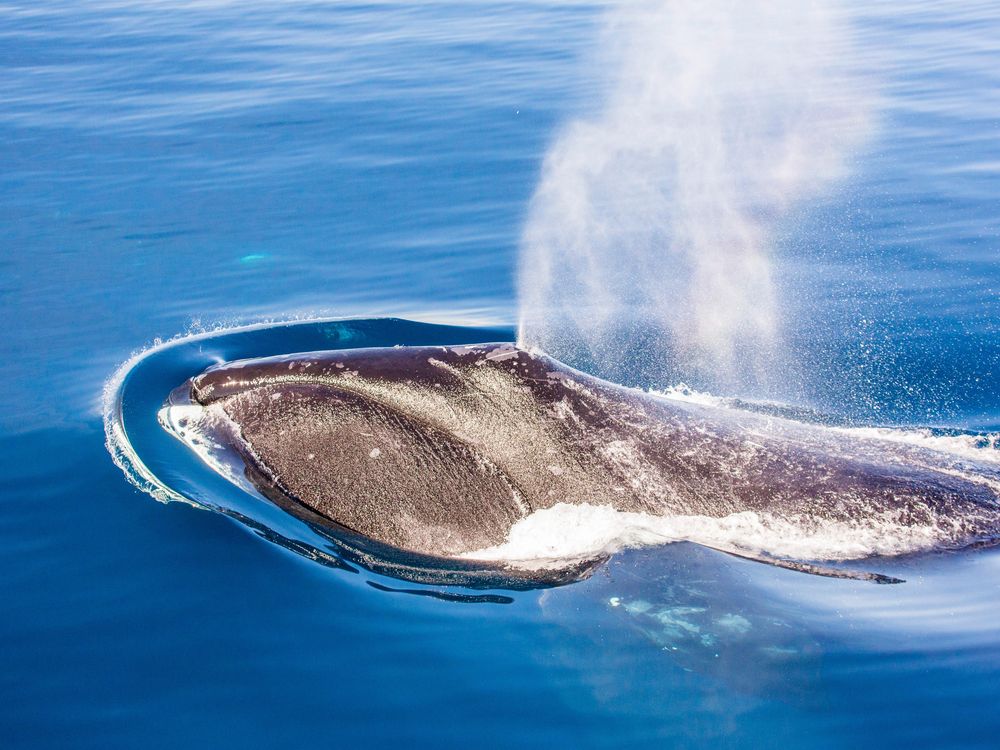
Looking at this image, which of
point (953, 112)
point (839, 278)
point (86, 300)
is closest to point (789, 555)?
point (839, 278)

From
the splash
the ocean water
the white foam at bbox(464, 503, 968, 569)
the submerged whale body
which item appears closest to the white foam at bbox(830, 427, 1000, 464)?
the ocean water

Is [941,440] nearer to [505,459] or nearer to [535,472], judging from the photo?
[535,472]

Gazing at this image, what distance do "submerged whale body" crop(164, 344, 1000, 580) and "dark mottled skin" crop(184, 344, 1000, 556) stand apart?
0.01 meters

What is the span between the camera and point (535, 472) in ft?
24.3

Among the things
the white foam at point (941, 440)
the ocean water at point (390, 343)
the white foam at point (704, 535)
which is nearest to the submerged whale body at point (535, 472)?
the white foam at point (704, 535)

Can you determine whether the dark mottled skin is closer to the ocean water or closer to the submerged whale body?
the submerged whale body

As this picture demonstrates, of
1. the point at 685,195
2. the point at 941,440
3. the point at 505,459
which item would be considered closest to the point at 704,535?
the point at 505,459

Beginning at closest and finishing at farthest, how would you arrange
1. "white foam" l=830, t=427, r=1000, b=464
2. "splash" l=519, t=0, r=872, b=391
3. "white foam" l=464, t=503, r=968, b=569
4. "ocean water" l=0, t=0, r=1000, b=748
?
1. "ocean water" l=0, t=0, r=1000, b=748
2. "white foam" l=464, t=503, r=968, b=569
3. "white foam" l=830, t=427, r=1000, b=464
4. "splash" l=519, t=0, r=872, b=391

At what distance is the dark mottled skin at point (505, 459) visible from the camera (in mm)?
7395

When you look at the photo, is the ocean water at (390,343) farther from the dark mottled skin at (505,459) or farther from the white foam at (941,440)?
the dark mottled skin at (505,459)

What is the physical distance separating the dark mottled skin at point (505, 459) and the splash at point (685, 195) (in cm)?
358

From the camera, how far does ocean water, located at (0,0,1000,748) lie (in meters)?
6.07

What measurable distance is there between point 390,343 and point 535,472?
4.27 meters

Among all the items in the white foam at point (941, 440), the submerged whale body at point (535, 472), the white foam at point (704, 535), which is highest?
the submerged whale body at point (535, 472)
